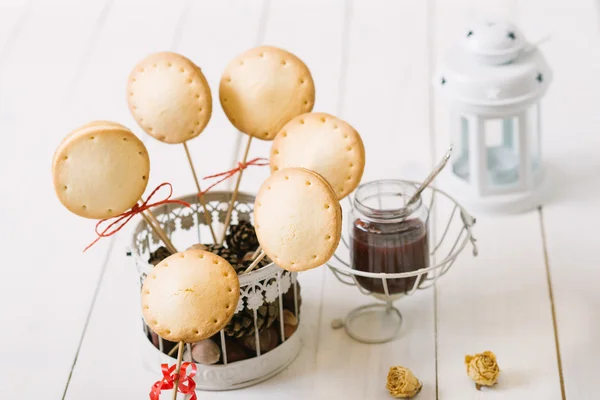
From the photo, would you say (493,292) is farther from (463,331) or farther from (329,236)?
(329,236)

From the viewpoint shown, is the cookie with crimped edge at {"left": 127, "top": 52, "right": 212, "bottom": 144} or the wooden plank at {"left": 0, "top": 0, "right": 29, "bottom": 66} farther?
the wooden plank at {"left": 0, "top": 0, "right": 29, "bottom": 66}

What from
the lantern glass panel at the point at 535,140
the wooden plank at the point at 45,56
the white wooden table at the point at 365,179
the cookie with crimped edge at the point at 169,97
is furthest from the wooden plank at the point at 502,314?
the wooden plank at the point at 45,56

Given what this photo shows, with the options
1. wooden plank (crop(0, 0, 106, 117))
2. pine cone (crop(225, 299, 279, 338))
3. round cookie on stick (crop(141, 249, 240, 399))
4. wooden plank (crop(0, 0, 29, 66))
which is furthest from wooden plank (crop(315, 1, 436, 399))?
wooden plank (crop(0, 0, 29, 66))

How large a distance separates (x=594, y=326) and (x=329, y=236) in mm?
461

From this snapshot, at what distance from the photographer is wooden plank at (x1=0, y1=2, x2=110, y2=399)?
1301 mm

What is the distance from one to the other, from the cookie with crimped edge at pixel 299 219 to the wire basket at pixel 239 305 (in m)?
0.10

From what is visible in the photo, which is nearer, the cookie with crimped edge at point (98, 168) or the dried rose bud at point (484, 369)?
the cookie with crimped edge at point (98, 168)

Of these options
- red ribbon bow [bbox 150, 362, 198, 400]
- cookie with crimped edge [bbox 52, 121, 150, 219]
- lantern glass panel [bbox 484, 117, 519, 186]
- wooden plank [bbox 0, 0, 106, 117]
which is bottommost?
lantern glass panel [bbox 484, 117, 519, 186]

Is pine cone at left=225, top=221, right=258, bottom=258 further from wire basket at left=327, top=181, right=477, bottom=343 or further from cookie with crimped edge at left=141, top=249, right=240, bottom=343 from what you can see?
cookie with crimped edge at left=141, top=249, right=240, bottom=343

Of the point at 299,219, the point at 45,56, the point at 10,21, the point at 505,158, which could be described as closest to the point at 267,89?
the point at 299,219

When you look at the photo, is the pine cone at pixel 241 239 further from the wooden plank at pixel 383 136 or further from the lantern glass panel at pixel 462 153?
the lantern glass panel at pixel 462 153

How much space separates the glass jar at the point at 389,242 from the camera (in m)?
1.23

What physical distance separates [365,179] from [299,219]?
626 mm

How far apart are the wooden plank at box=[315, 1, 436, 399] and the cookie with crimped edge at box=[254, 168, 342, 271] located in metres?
0.25
